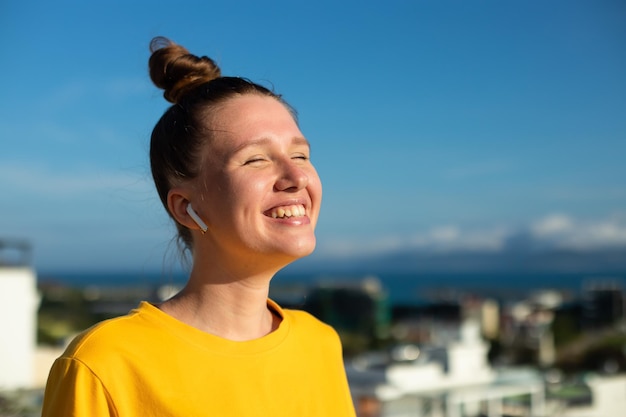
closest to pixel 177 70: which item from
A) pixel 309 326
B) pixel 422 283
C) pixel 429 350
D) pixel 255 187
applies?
pixel 255 187

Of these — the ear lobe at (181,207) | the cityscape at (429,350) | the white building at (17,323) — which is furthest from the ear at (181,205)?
the white building at (17,323)

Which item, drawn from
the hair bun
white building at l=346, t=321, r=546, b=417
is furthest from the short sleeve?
white building at l=346, t=321, r=546, b=417

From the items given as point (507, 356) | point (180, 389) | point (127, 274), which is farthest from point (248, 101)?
point (127, 274)

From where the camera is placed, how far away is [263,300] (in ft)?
4.26

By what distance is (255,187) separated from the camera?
3.85 ft

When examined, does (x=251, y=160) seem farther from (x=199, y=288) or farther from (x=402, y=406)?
(x=402, y=406)

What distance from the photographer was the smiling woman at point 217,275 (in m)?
1.10

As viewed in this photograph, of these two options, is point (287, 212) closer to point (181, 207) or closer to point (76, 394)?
point (181, 207)

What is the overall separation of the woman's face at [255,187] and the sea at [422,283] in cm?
33

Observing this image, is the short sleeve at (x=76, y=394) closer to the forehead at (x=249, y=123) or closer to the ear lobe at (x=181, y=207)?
the ear lobe at (x=181, y=207)

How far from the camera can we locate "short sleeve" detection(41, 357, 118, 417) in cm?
104

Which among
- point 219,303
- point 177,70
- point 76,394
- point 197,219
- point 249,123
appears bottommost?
point 76,394

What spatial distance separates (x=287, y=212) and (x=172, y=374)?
30 cm

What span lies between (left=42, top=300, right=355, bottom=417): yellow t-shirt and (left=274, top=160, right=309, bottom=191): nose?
25 centimetres
